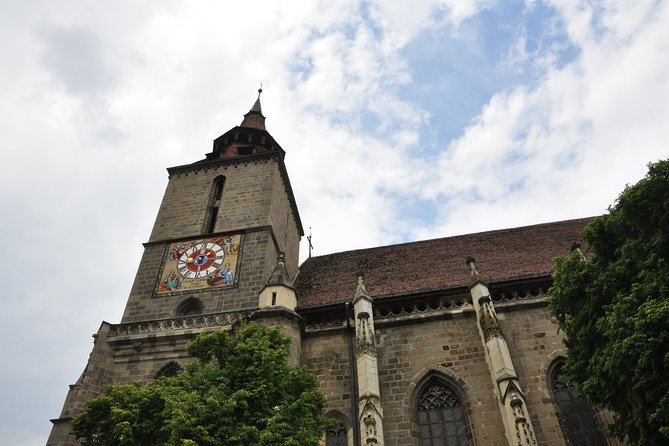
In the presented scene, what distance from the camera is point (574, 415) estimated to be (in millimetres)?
11320

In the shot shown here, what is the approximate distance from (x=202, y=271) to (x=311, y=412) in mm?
8415

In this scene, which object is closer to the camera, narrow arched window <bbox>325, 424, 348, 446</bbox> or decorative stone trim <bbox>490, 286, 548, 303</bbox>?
narrow arched window <bbox>325, 424, 348, 446</bbox>

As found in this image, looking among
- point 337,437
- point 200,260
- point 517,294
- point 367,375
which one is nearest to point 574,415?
point 517,294

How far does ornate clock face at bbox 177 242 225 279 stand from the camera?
16609mm

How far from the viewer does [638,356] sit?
7.07 m

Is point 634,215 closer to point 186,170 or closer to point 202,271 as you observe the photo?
point 202,271

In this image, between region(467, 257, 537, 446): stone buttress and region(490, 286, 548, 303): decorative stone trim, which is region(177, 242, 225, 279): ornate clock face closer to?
region(467, 257, 537, 446): stone buttress

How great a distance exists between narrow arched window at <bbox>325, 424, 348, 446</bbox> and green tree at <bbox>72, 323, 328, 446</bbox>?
8.36 feet

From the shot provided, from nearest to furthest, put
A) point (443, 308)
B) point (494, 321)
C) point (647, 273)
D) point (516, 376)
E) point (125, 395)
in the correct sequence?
point (647, 273)
point (125, 395)
point (516, 376)
point (494, 321)
point (443, 308)

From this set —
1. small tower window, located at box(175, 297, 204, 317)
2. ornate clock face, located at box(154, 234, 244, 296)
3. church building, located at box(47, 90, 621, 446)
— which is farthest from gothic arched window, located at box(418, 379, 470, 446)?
small tower window, located at box(175, 297, 204, 317)

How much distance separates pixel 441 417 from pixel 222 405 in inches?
224

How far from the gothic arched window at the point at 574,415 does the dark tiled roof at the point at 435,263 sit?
10.4 ft

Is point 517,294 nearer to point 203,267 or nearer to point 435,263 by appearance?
point 435,263

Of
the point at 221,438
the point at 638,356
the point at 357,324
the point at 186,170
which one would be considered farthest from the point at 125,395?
the point at 186,170
